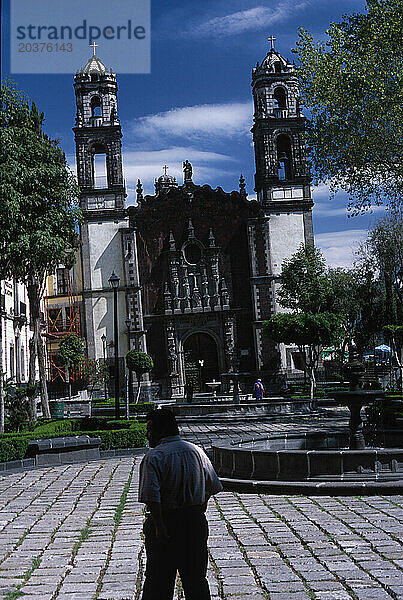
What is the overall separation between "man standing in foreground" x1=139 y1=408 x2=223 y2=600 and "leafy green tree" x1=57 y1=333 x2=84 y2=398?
39.0 metres

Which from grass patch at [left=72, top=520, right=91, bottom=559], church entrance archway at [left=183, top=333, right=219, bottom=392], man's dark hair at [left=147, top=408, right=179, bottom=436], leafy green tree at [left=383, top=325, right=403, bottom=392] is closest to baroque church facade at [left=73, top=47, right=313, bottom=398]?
church entrance archway at [left=183, top=333, right=219, bottom=392]

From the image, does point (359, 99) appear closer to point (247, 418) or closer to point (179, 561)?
point (247, 418)

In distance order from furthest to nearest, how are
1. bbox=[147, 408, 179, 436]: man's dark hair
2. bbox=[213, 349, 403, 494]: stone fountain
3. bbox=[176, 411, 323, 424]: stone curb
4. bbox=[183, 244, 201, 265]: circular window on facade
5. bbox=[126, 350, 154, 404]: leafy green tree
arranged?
1. bbox=[183, 244, 201, 265]: circular window on facade
2. bbox=[126, 350, 154, 404]: leafy green tree
3. bbox=[176, 411, 323, 424]: stone curb
4. bbox=[213, 349, 403, 494]: stone fountain
5. bbox=[147, 408, 179, 436]: man's dark hair

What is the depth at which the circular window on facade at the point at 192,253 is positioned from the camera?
160ft

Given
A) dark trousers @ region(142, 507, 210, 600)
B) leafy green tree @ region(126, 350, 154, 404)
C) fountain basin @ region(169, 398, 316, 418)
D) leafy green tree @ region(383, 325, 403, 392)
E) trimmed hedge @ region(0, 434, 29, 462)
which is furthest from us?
leafy green tree @ region(126, 350, 154, 404)

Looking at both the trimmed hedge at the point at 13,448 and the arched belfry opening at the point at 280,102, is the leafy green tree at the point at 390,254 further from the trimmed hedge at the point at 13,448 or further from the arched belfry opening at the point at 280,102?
the trimmed hedge at the point at 13,448

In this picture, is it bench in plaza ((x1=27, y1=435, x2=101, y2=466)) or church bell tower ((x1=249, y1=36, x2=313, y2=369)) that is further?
church bell tower ((x1=249, y1=36, x2=313, y2=369))

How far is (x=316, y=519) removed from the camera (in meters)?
8.21

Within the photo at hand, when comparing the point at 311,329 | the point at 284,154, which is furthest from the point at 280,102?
the point at 311,329

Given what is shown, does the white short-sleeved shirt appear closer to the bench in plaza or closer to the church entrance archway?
the bench in plaza

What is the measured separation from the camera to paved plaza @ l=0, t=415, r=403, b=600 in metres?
5.75

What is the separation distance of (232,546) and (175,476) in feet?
9.63

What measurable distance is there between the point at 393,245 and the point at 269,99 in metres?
13.4

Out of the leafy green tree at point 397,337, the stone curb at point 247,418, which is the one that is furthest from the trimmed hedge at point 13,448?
the leafy green tree at point 397,337
